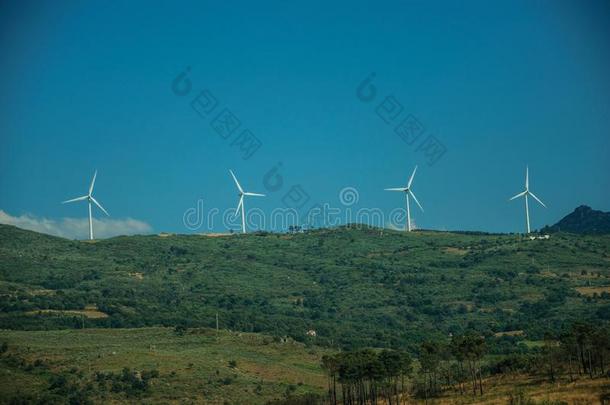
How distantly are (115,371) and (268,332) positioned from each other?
177 feet

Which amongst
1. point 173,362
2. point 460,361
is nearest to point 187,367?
point 173,362

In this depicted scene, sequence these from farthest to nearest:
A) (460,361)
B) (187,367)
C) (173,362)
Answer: (173,362)
(187,367)
(460,361)

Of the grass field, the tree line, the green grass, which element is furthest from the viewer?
the green grass

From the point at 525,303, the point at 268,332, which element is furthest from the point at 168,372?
the point at 525,303

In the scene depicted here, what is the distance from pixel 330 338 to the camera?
552 feet

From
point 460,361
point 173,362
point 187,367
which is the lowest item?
point 460,361

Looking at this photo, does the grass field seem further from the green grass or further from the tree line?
the tree line

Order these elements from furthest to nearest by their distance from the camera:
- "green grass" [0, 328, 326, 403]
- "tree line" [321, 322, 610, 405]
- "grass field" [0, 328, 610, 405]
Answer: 1. "green grass" [0, 328, 326, 403]
2. "grass field" [0, 328, 610, 405]
3. "tree line" [321, 322, 610, 405]

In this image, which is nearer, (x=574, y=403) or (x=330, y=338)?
(x=574, y=403)

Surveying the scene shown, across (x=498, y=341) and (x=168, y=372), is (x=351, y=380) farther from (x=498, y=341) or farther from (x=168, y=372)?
(x=498, y=341)

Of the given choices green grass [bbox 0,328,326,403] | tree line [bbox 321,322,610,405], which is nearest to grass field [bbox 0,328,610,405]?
green grass [bbox 0,328,326,403]

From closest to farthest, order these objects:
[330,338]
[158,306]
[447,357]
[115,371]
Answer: [447,357]
[115,371]
[330,338]
[158,306]

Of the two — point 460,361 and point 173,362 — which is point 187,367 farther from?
point 460,361

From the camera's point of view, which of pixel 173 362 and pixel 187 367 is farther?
pixel 173 362
